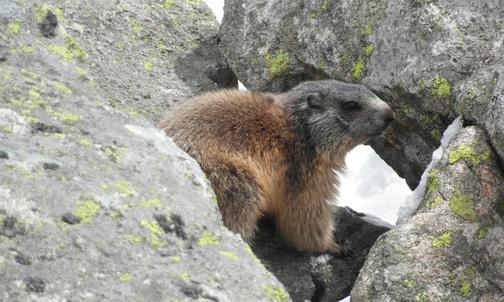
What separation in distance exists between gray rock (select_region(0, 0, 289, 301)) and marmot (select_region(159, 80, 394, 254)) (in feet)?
4.76

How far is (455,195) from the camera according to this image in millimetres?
6539

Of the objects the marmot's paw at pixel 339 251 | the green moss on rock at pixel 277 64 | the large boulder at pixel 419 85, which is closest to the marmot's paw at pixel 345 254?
the marmot's paw at pixel 339 251

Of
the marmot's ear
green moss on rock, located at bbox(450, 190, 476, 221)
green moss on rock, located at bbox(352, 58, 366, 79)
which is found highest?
green moss on rock, located at bbox(352, 58, 366, 79)

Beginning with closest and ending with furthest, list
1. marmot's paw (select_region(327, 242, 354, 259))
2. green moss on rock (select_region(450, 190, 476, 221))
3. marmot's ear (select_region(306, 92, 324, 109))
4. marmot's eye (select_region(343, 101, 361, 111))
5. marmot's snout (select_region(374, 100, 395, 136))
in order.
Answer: green moss on rock (select_region(450, 190, 476, 221)) < marmot's snout (select_region(374, 100, 395, 136)) < marmot's paw (select_region(327, 242, 354, 259)) < marmot's eye (select_region(343, 101, 361, 111)) < marmot's ear (select_region(306, 92, 324, 109))

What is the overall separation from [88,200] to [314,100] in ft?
13.3

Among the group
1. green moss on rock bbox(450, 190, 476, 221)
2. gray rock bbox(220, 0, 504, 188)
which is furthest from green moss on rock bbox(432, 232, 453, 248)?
gray rock bbox(220, 0, 504, 188)

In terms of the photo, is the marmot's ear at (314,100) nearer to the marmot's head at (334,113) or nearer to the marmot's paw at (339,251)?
the marmot's head at (334,113)

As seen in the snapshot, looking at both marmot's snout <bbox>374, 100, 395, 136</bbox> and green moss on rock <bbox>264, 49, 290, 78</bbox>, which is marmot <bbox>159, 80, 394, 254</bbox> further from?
green moss on rock <bbox>264, 49, 290, 78</bbox>

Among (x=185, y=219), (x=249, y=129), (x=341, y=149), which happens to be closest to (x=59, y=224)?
(x=185, y=219)

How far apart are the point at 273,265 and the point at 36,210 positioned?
362 centimetres

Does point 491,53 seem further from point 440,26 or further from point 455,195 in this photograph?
point 455,195

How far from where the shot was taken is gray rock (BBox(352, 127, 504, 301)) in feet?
20.0

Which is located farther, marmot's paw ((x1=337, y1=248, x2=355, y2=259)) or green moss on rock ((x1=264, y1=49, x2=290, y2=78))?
green moss on rock ((x1=264, y1=49, x2=290, y2=78))

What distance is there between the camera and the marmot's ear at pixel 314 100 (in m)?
8.17
